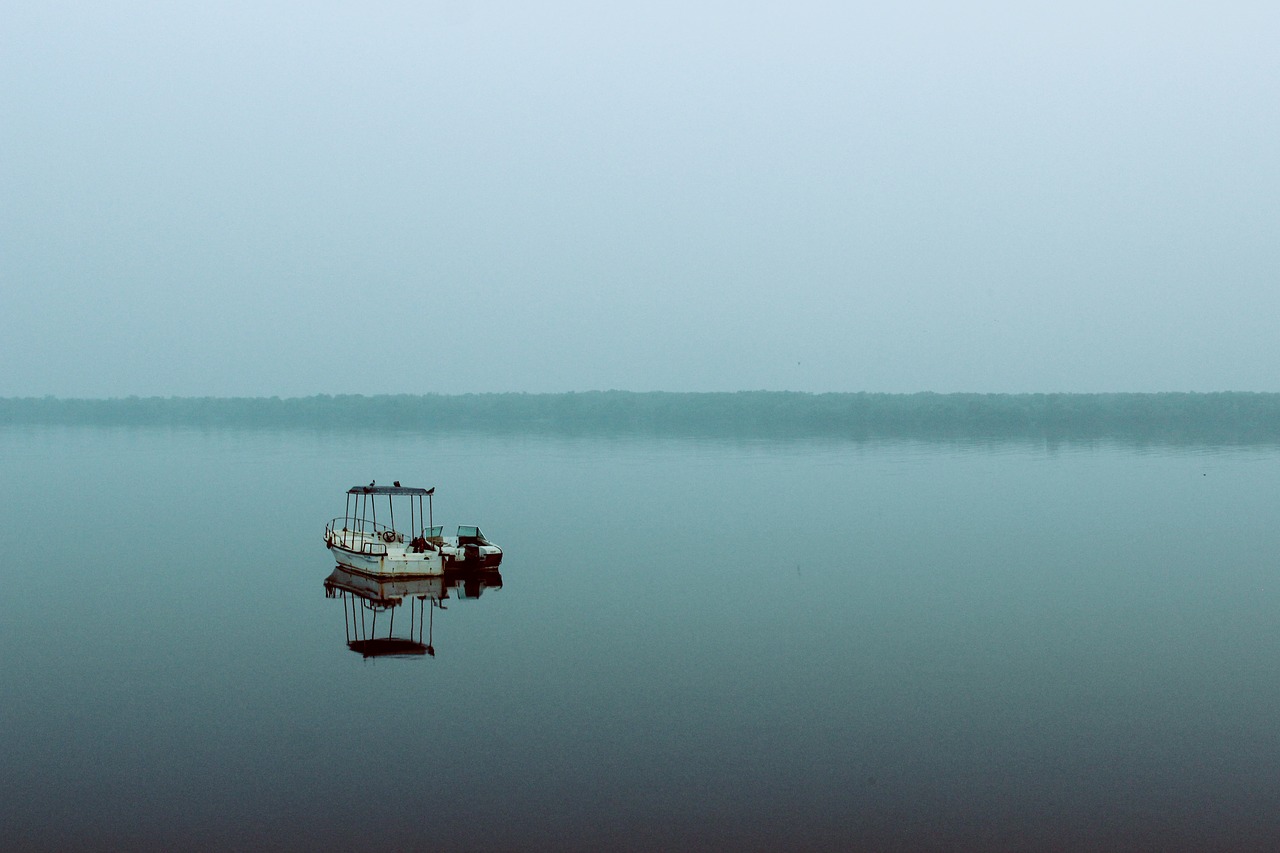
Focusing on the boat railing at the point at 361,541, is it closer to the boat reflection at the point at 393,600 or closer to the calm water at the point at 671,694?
the boat reflection at the point at 393,600

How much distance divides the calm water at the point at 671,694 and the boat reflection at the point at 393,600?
2.96 feet

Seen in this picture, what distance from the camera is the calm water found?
20.4 m

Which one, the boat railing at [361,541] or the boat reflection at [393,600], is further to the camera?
the boat railing at [361,541]

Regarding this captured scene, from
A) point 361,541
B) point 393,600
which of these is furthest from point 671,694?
point 361,541

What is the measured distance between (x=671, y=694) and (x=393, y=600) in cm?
2015

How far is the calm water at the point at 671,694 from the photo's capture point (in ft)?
66.8

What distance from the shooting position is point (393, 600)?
44.9 meters

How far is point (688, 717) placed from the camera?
86.7 ft

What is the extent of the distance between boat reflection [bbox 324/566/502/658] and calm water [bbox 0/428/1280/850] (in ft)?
2.96

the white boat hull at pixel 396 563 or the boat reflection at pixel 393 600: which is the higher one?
the white boat hull at pixel 396 563

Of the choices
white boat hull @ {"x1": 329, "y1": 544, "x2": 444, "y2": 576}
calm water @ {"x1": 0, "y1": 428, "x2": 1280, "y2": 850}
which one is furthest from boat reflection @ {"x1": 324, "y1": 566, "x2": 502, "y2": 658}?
calm water @ {"x1": 0, "y1": 428, "x2": 1280, "y2": 850}

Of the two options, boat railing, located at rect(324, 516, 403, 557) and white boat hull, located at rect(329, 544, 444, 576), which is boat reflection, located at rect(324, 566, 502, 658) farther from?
boat railing, located at rect(324, 516, 403, 557)

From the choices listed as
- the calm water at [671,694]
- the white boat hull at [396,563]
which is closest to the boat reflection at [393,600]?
the white boat hull at [396,563]

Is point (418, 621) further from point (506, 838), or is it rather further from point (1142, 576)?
point (1142, 576)
